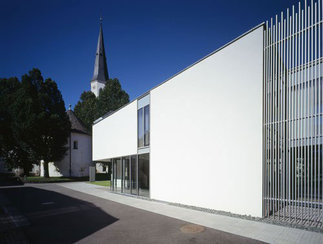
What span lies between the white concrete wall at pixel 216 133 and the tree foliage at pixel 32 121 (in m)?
21.5

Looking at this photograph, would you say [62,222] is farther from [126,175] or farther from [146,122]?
[126,175]

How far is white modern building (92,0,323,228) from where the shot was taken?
265 inches

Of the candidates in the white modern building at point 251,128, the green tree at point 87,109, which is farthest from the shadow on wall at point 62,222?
the green tree at point 87,109

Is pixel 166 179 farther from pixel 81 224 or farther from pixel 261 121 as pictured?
pixel 261 121

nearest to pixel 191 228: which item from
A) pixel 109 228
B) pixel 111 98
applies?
pixel 109 228

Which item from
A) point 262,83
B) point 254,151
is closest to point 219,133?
point 254,151

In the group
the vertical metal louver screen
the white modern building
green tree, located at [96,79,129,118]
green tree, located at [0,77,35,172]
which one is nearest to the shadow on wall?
the white modern building

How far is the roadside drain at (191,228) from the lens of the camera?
6419 millimetres

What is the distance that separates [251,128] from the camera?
8023 mm

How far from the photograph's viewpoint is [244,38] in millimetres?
8570

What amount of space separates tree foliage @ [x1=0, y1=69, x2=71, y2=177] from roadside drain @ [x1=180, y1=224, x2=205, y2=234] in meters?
25.6

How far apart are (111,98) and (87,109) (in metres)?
5.76

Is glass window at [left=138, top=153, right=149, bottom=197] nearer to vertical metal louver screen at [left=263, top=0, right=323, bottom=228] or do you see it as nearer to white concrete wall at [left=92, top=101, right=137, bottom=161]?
white concrete wall at [left=92, top=101, right=137, bottom=161]

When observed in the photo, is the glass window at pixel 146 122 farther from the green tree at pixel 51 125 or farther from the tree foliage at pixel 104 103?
the tree foliage at pixel 104 103
